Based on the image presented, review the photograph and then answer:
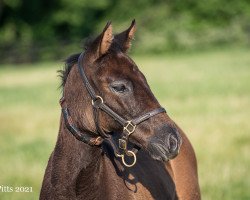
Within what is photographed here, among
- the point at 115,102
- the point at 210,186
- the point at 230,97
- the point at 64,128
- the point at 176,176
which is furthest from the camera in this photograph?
the point at 230,97

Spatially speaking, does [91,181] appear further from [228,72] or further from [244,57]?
[244,57]

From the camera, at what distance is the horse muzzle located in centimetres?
422

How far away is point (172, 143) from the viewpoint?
4.23 metres

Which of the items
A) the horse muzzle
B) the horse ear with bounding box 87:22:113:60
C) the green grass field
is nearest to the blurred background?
the green grass field

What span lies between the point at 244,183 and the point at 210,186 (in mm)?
605

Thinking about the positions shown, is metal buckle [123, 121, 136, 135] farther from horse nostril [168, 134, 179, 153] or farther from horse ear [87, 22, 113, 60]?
horse ear [87, 22, 113, 60]

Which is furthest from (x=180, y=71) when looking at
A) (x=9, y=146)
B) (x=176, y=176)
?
(x=176, y=176)

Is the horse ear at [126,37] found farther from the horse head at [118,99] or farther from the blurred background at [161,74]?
A: the blurred background at [161,74]

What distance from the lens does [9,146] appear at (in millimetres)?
12336

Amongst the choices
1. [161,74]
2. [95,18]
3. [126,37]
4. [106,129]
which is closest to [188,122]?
[126,37]

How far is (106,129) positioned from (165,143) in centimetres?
52

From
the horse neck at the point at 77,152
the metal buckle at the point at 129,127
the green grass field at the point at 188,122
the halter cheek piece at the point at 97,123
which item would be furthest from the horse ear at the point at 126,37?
the green grass field at the point at 188,122

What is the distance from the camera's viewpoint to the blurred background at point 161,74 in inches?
394

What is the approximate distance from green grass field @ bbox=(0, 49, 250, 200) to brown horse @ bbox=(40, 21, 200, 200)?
135 inches
